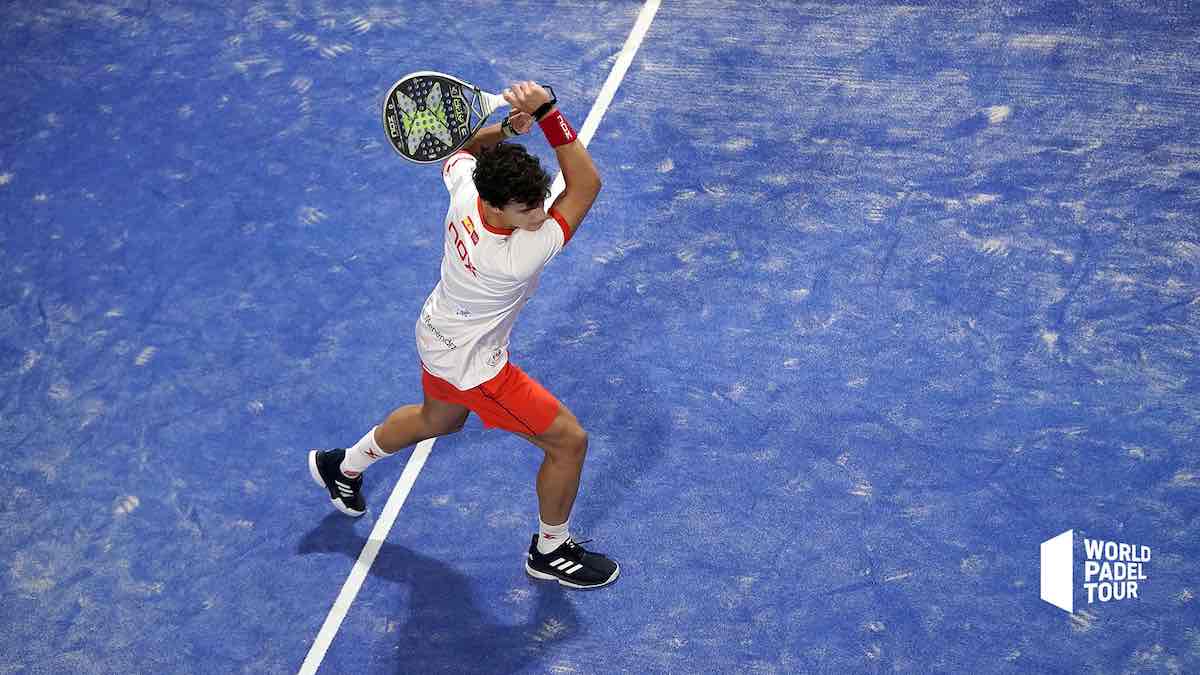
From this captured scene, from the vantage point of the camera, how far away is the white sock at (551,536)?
5.27 m

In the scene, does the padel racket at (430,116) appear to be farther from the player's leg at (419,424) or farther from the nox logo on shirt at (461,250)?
the player's leg at (419,424)

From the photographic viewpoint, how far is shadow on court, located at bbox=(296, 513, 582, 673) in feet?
17.1

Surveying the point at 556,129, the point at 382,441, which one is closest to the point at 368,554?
the point at 382,441

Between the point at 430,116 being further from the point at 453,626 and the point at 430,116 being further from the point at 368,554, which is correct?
the point at 453,626

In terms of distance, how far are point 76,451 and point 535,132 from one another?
3071 millimetres

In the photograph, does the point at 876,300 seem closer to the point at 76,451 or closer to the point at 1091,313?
the point at 1091,313

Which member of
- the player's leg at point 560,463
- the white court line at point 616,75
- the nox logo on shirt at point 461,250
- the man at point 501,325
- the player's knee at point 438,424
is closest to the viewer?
the man at point 501,325

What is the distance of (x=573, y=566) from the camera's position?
17.5 feet

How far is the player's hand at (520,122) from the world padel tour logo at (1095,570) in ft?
9.34

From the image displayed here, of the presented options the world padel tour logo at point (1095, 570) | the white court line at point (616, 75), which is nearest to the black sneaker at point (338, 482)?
the white court line at point (616, 75)

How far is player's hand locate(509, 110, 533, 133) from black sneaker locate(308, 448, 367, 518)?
1763 millimetres

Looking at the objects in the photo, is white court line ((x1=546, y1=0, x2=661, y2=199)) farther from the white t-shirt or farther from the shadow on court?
the shadow on court

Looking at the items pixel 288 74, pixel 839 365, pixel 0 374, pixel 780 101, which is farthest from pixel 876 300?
pixel 0 374

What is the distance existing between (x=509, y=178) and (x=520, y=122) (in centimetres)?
54
